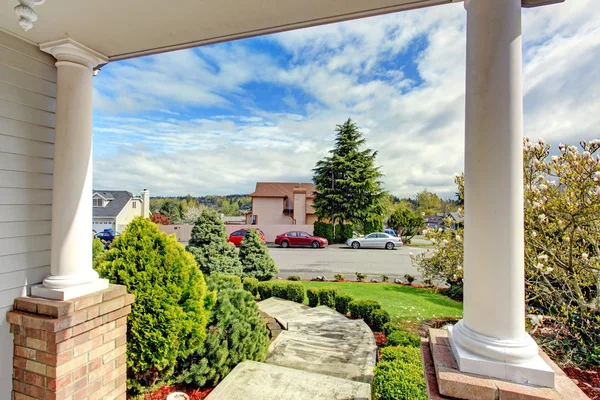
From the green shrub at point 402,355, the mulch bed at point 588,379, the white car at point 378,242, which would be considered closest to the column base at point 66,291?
the green shrub at point 402,355

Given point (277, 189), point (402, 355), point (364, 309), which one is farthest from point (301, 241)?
point (402, 355)

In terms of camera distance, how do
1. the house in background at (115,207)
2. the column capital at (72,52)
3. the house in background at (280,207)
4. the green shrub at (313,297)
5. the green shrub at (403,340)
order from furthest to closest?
the house in background at (280,207), the house in background at (115,207), the green shrub at (313,297), the green shrub at (403,340), the column capital at (72,52)

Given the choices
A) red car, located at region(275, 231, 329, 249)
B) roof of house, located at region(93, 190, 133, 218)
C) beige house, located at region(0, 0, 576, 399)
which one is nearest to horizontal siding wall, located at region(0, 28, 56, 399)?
beige house, located at region(0, 0, 576, 399)

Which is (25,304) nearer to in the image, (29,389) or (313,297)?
(29,389)

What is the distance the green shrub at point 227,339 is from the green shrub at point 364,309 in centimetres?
225

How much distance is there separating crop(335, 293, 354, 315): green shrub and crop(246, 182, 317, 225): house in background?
18.3m

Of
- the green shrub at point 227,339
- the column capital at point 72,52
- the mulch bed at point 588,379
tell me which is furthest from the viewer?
the green shrub at point 227,339

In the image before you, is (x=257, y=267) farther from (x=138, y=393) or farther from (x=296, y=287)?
(x=138, y=393)

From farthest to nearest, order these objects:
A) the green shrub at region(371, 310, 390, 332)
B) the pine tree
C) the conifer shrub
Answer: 1. the conifer shrub
2. the pine tree
3. the green shrub at region(371, 310, 390, 332)

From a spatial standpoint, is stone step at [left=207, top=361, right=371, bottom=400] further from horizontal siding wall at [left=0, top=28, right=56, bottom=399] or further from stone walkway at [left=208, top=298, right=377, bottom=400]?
horizontal siding wall at [left=0, top=28, right=56, bottom=399]

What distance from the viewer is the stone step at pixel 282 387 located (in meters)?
2.18

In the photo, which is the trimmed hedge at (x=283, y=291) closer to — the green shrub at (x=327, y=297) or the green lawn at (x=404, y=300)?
the green shrub at (x=327, y=297)

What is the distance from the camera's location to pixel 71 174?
6.36 ft

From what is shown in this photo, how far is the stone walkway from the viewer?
2242 millimetres
